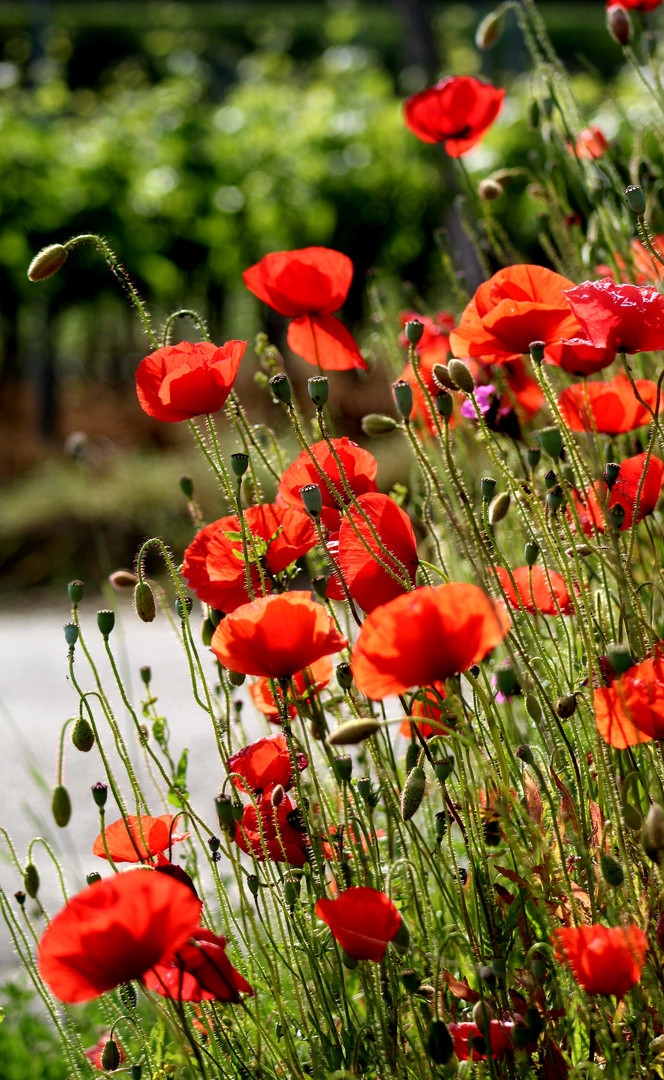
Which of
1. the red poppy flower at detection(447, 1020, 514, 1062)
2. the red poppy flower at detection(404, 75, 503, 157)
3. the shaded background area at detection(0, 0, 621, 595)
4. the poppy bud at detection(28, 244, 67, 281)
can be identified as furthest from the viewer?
the shaded background area at detection(0, 0, 621, 595)

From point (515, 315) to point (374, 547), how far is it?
10.9 inches

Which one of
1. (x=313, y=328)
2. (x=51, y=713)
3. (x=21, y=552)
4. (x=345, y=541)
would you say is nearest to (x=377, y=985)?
(x=345, y=541)

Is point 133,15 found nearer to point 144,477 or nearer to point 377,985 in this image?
point 144,477

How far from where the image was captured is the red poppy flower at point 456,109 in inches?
63.4

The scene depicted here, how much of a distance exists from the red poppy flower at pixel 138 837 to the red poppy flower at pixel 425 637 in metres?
0.41

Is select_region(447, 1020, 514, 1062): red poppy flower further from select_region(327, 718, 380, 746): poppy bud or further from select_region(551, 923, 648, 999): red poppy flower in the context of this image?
select_region(327, 718, 380, 746): poppy bud

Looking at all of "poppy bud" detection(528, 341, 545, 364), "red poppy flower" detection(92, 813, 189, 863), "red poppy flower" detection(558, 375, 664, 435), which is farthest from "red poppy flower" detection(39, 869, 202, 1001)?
"red poppy flower" detection(558, 375, 664, 435)

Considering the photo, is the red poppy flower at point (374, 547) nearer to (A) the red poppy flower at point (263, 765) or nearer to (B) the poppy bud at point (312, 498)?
(B) the poppy bud at point (312, 498)

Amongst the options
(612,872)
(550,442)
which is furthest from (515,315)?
(612,872)

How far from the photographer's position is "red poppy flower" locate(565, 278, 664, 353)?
996 millimetres

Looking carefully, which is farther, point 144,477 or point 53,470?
point 53,470

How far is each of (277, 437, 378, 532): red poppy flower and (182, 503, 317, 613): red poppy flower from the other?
3cm

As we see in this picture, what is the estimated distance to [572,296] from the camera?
1018 millimetres

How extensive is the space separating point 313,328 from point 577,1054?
0.85 meters
